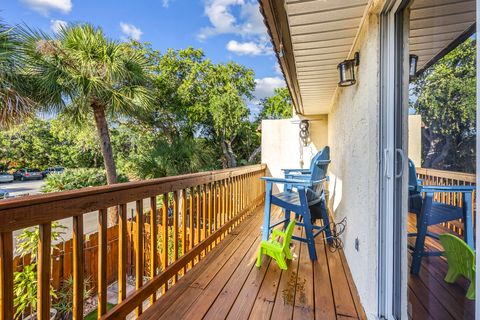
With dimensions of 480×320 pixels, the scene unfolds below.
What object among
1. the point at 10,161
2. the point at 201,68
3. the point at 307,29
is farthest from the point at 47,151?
the point at 307,29

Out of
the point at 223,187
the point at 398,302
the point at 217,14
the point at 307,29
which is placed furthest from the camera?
the point at 217,14

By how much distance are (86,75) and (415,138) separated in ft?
22.8

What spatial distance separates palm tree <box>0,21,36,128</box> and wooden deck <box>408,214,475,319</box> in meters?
6.58

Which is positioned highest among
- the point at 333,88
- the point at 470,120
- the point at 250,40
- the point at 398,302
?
the point at 250,40

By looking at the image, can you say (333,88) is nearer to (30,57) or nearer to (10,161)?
(30,57)

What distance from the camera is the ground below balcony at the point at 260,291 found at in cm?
167

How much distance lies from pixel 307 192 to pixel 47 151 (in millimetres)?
24074

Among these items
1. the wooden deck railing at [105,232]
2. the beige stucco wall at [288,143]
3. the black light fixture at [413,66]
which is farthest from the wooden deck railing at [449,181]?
the beige stucco wall at [288,143]

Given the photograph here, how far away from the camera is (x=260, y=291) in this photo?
1937mm

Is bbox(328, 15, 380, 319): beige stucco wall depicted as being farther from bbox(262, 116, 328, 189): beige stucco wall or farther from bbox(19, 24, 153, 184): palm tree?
bbox(19, 24, 153, 184): palm tree

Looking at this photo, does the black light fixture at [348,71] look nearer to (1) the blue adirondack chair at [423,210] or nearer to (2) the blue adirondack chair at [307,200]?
(2) the blue adirondack chair at [307,200]

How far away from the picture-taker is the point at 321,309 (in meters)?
1.71

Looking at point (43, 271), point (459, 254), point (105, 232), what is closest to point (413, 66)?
point (459, 254)

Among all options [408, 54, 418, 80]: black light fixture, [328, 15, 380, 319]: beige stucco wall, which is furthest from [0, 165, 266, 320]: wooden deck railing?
[408, 54, 418, 80]: black light fixture
